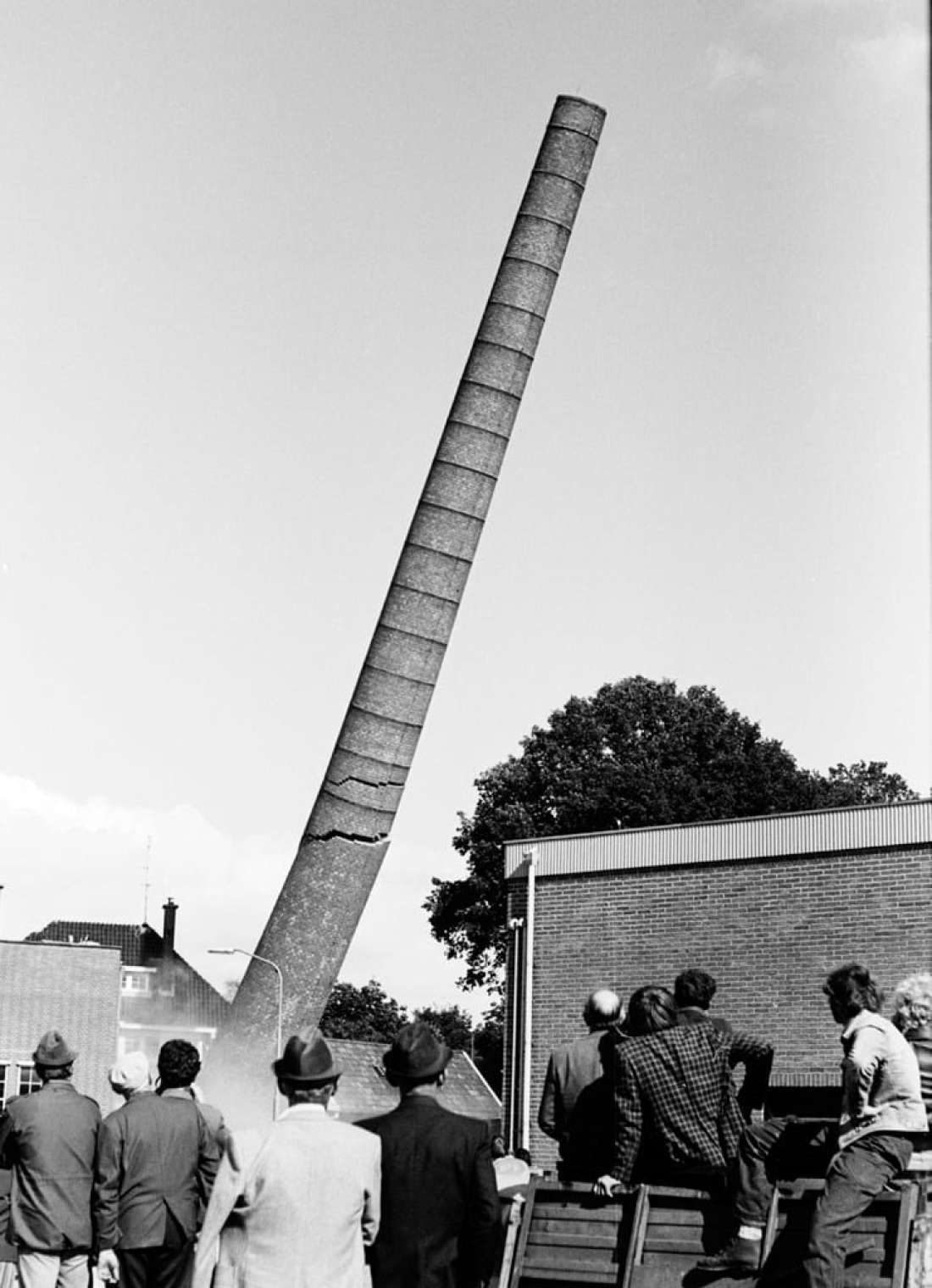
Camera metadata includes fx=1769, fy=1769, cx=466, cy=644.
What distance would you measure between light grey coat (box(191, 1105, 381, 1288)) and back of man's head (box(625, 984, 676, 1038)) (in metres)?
2.40

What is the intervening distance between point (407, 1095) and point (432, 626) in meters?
10.7

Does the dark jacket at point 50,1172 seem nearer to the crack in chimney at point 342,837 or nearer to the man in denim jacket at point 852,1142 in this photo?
the man in denim jacket at point 852,1142

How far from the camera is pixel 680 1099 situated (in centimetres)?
727

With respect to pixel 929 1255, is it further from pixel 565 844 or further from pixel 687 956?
pixel 565 844

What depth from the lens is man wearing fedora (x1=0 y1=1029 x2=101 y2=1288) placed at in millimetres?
7418

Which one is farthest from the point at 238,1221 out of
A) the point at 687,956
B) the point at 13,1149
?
the point at 687,956

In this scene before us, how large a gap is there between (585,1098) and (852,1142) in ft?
5.32

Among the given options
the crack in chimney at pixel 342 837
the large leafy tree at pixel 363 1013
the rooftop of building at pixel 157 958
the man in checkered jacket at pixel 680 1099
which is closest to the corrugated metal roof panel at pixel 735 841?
the crack in chimney at pixel 342 837

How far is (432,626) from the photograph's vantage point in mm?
16125

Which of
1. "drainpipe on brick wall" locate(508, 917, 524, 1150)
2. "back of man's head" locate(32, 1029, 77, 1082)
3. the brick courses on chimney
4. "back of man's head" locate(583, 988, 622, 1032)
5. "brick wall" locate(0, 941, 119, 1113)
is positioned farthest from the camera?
"brick wall" locate(0, 941, 119, 1113)

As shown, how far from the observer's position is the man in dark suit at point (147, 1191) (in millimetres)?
7086

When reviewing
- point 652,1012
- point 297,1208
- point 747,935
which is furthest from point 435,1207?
point 747,935

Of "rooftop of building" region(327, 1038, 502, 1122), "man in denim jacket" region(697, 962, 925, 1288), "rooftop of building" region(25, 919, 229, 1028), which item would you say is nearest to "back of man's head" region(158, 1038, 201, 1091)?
"man in denim jacket" region(697, 962, 925, 1288)

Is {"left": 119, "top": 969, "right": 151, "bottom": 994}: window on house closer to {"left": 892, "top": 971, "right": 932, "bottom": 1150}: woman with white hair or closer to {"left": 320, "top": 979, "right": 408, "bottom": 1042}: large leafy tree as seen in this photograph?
{"left": 320, "top": 979, "right": 408, "bottom": 1042}: large leafy tree
